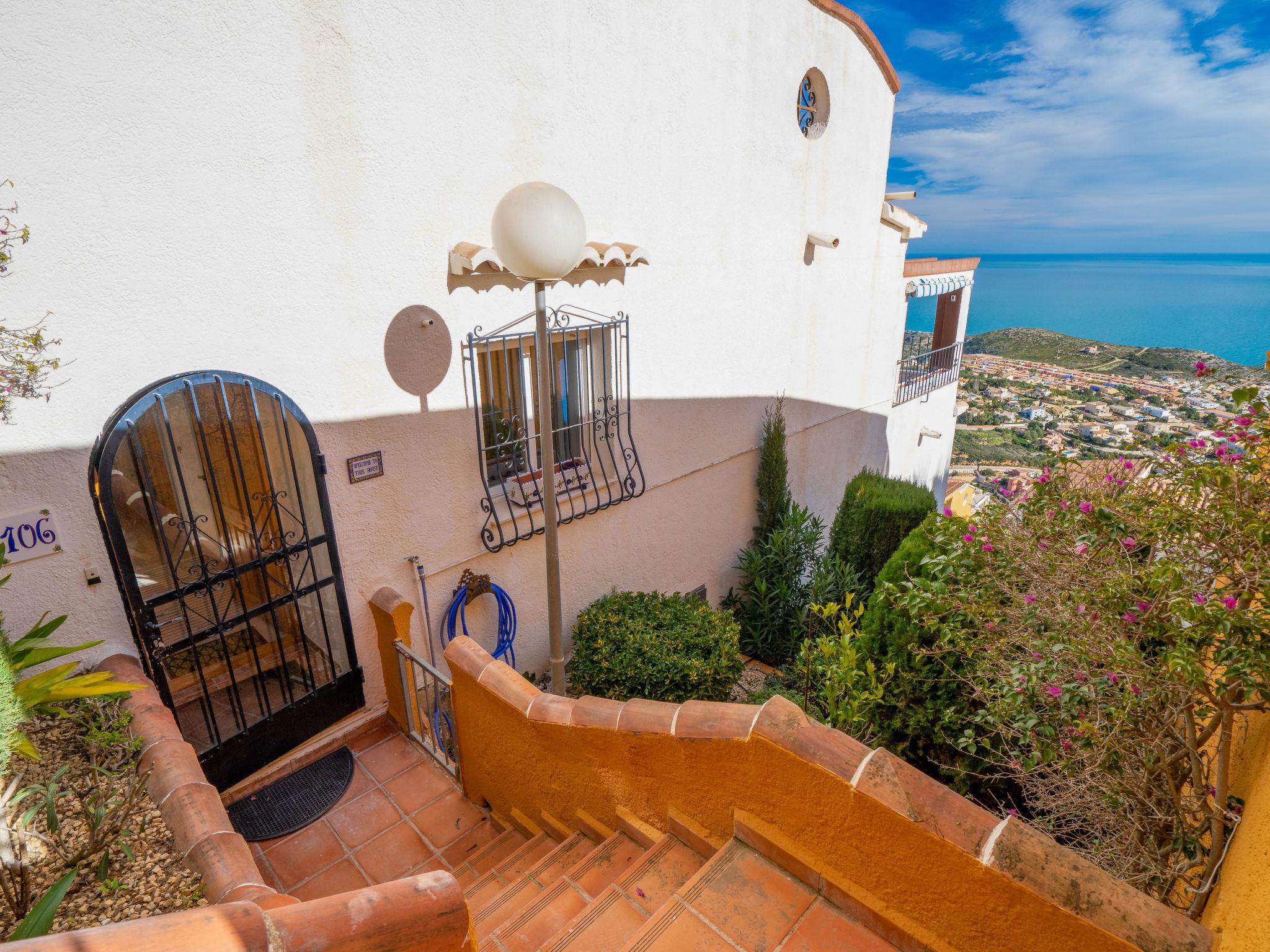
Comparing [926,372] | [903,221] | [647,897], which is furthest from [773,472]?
[926,372]

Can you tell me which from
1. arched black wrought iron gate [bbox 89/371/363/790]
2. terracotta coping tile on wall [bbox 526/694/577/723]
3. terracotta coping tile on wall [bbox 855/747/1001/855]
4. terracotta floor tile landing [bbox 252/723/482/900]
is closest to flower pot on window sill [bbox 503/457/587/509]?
arched black wrought iron gate [bbox 89/371/363/790]

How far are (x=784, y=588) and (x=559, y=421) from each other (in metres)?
4.07

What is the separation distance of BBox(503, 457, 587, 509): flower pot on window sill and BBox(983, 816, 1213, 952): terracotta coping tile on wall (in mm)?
4171

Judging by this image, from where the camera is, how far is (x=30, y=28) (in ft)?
9.92

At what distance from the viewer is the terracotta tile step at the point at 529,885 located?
3.56m

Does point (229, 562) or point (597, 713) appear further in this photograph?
point (229, 562)

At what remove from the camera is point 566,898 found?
11.5 feet

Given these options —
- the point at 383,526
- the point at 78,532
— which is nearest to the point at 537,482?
the point at 383,526

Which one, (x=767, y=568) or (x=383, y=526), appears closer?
(x=383, y=526)

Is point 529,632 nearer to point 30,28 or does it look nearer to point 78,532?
point 78,532

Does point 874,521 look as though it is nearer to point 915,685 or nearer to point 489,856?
point 915,685

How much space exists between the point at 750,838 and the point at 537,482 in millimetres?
3905

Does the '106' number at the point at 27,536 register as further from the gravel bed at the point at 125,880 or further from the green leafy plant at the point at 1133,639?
the green leafy plant at the point at 1133,639

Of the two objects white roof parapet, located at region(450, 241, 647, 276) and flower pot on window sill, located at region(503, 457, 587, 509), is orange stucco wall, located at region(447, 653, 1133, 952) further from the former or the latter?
white roof parapet, located at region(450, 241, 647, 276)
